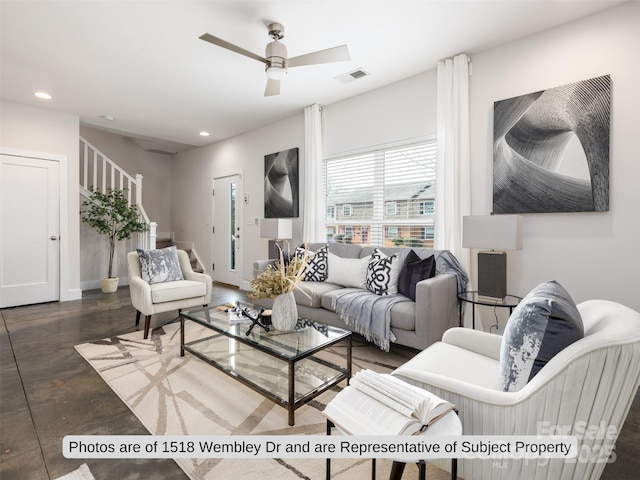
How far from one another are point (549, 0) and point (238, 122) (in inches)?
158

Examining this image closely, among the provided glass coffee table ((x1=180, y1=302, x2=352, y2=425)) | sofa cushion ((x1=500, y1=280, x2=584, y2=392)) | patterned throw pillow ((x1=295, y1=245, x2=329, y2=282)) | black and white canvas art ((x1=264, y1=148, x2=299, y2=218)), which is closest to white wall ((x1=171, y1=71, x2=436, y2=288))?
black and white canvas art ((x1=264, y1=148, x2=299, y2=218))

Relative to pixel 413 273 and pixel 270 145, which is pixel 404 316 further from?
pixel 270 145

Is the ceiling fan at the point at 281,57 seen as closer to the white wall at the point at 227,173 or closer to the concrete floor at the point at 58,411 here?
the white wall at the point at 227,173

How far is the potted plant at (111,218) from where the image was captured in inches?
206

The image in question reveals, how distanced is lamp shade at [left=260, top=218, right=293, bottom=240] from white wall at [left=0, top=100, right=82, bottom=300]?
293 cm

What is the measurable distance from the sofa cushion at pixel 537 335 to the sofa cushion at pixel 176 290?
2985 mm

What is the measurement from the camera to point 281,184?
16.0ft

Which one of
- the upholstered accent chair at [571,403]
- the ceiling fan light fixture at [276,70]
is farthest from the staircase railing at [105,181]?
the upholstered accent chair at [571,403]

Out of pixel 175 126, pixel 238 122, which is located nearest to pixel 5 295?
pixel 175 126

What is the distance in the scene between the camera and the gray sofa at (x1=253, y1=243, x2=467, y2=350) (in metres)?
2.45

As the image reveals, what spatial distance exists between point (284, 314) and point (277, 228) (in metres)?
2.32

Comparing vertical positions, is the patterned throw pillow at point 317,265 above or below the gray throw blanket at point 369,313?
above

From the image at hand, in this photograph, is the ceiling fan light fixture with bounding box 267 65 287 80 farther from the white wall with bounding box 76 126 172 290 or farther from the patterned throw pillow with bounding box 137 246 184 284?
the white wall with bounding box 76 126 172 290

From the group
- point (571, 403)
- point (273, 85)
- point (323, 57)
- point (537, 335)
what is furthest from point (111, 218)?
point (571, 403)
